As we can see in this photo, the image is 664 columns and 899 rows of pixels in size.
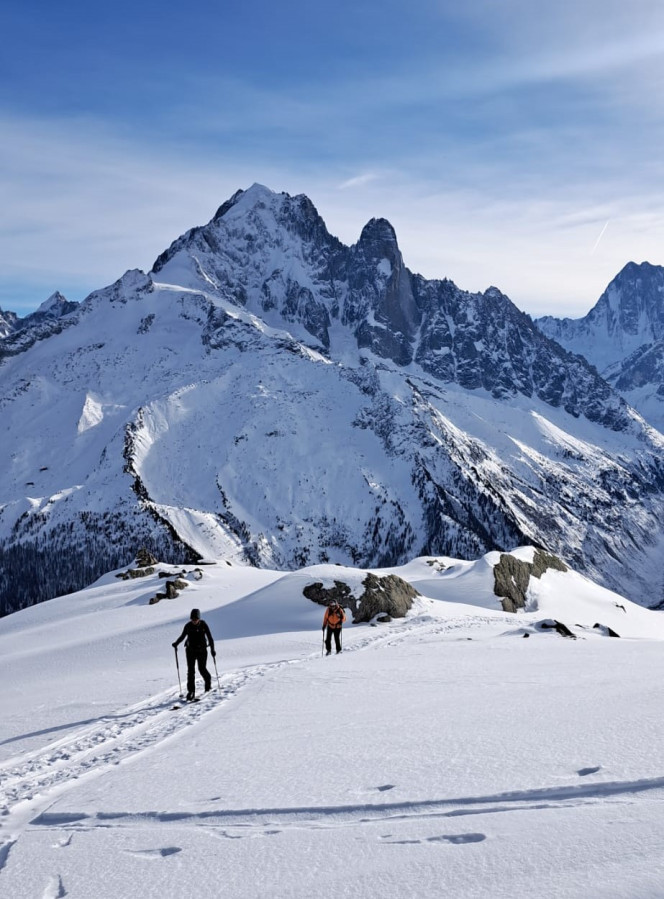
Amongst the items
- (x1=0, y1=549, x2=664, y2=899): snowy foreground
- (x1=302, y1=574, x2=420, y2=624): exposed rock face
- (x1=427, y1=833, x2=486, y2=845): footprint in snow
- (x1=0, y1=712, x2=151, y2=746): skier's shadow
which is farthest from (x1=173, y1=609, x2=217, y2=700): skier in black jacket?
(x1=302, y1=574, x2=420, y2=624): exposed rock face

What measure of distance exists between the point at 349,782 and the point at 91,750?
19.5ft

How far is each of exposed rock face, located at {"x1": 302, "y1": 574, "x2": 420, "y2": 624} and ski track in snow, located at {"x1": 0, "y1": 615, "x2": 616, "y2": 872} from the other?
16.1m

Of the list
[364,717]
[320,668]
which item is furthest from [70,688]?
[364,717]

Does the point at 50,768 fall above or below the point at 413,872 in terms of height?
below

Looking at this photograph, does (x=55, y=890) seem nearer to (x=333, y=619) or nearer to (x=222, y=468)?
(x=333, y=619)

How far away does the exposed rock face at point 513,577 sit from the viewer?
165ft

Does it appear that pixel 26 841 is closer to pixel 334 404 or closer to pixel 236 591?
pixel 236 591

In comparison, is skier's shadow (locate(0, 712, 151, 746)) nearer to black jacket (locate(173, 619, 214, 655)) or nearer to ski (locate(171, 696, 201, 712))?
ski (locate(171, 696, 201, 712))

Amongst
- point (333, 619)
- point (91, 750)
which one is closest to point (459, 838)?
point (91, 750)

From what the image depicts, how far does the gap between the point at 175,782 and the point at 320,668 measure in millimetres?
10684

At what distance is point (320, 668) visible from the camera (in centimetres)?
1842

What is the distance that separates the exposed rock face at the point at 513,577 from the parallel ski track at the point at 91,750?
35331 mm

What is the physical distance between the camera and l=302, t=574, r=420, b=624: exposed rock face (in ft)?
117

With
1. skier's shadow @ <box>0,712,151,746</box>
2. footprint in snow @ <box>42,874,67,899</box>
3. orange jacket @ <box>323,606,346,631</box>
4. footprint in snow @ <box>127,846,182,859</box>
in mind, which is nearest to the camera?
footprint in snow @ <box>42,874,67,899</box>
